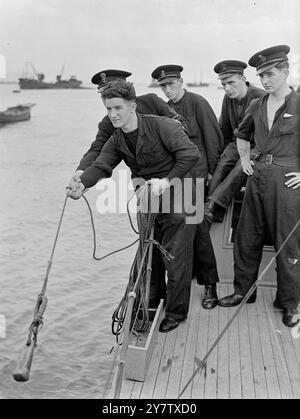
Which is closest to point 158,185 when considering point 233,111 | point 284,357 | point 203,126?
point 284,357

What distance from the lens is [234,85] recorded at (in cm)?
504

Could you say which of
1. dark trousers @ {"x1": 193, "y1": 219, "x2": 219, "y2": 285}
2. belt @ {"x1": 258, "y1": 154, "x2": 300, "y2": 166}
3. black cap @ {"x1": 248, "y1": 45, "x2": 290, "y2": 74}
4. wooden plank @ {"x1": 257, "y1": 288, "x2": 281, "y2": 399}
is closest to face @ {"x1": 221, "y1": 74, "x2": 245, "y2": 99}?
black cap @ {"x1": 248, "y1": 45, "x2": 290, "y2": 74}

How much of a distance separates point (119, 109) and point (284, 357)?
6.39ft

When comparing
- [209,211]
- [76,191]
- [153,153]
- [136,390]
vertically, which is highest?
[153,153]

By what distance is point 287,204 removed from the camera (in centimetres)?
405

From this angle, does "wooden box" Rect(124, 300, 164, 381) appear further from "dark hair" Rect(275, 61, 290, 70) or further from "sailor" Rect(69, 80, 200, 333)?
"dark hair" Rect(275, 61, 290, 70)

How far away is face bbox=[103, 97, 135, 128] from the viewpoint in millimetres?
3447

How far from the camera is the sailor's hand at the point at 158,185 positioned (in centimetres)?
352

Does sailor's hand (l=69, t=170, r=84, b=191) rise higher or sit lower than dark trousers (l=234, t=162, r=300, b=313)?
higher

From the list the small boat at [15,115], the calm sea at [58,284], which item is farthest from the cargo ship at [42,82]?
the calm sea at [58,284]

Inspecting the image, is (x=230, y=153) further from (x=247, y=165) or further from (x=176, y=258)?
(x=176, y=258)

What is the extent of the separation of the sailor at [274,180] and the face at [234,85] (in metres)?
0.82
